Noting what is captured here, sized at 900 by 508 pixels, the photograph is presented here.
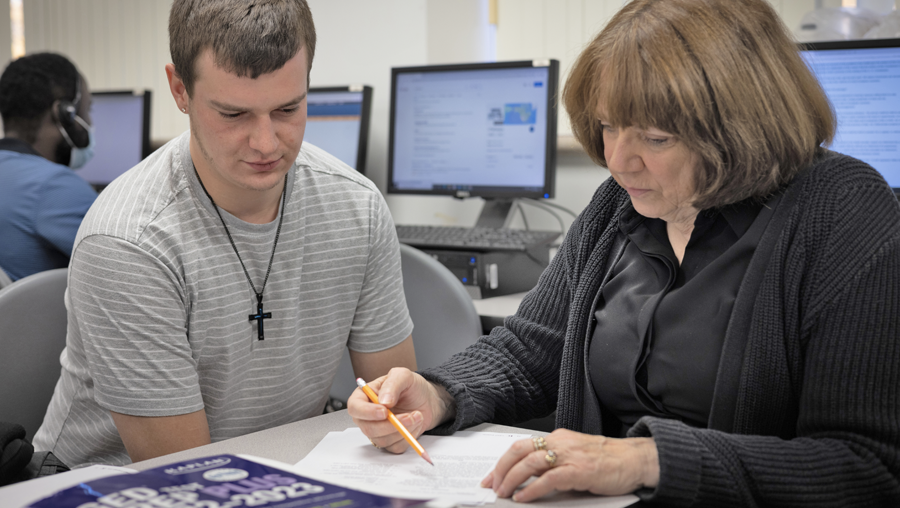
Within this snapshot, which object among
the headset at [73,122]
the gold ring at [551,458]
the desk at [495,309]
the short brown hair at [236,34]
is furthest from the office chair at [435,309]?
the headset at [73,122]

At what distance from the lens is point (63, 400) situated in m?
1.21

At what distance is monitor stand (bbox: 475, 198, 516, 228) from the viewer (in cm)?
221

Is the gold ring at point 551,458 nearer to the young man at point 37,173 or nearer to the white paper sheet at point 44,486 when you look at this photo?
the white paper sheet at point 44,486

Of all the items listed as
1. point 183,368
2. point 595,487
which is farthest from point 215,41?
point 595,487

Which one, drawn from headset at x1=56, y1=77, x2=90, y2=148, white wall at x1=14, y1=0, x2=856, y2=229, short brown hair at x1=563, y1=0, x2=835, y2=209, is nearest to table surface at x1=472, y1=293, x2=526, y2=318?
white wall at x1=14, y1=0, x2=856, y2=229

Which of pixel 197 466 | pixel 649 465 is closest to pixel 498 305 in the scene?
pixel 649 465

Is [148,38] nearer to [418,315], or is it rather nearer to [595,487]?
[418,315]

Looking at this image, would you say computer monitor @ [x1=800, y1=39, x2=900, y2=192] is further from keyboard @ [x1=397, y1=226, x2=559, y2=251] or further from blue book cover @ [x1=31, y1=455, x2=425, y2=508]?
blue book cover @ [x1=31, y1=455, x2=425, y2=508]

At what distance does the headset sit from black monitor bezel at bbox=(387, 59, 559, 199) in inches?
39.8

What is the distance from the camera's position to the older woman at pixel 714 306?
783 mm

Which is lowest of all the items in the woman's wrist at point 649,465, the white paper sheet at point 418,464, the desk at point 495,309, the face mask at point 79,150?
the desk at point 495,309

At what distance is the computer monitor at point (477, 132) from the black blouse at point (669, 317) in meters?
1.09

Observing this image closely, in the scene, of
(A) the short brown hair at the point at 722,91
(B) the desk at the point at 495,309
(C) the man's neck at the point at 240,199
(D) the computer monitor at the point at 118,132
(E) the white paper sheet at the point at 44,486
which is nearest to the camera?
(E) the white paper sheet at the point at 44,486

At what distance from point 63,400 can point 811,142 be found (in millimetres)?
1166
